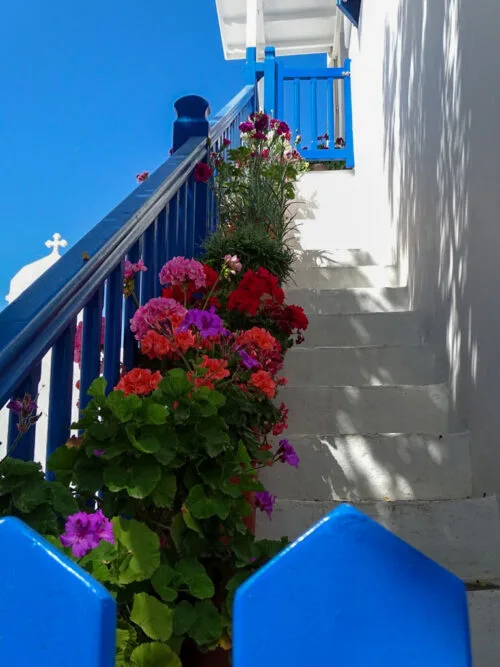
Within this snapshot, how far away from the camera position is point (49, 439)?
4.09 ft

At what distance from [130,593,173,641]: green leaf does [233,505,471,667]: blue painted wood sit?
0.63 metres

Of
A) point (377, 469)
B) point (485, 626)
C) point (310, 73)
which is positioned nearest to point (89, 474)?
point (485, 626)

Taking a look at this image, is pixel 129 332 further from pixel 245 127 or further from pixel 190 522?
pixel 245 127

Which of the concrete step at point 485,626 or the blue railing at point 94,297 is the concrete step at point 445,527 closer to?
the concrete step at point 485,626

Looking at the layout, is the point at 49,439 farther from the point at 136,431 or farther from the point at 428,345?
the point at 428,345

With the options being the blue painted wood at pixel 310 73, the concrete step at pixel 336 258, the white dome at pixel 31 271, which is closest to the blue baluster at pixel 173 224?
the concrete step at pixel 336 258

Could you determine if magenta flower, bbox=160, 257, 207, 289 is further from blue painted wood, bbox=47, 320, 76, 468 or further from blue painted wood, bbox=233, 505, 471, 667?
blue painted wood, bbox=233, 505, 471, 667

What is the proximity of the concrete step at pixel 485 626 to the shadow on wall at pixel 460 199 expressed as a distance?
0.35 m

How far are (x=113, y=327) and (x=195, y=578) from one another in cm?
73

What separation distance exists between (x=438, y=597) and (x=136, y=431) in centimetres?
84

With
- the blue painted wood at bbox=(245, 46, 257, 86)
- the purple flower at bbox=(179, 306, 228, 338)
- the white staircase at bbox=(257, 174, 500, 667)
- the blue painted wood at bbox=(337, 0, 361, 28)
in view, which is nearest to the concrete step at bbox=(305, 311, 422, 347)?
the white staircase at bbox=(257, 174, 500, 667)

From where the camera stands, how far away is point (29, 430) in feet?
3.67

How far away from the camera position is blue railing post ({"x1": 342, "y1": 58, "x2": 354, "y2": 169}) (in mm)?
5770

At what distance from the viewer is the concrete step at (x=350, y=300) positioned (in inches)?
124
